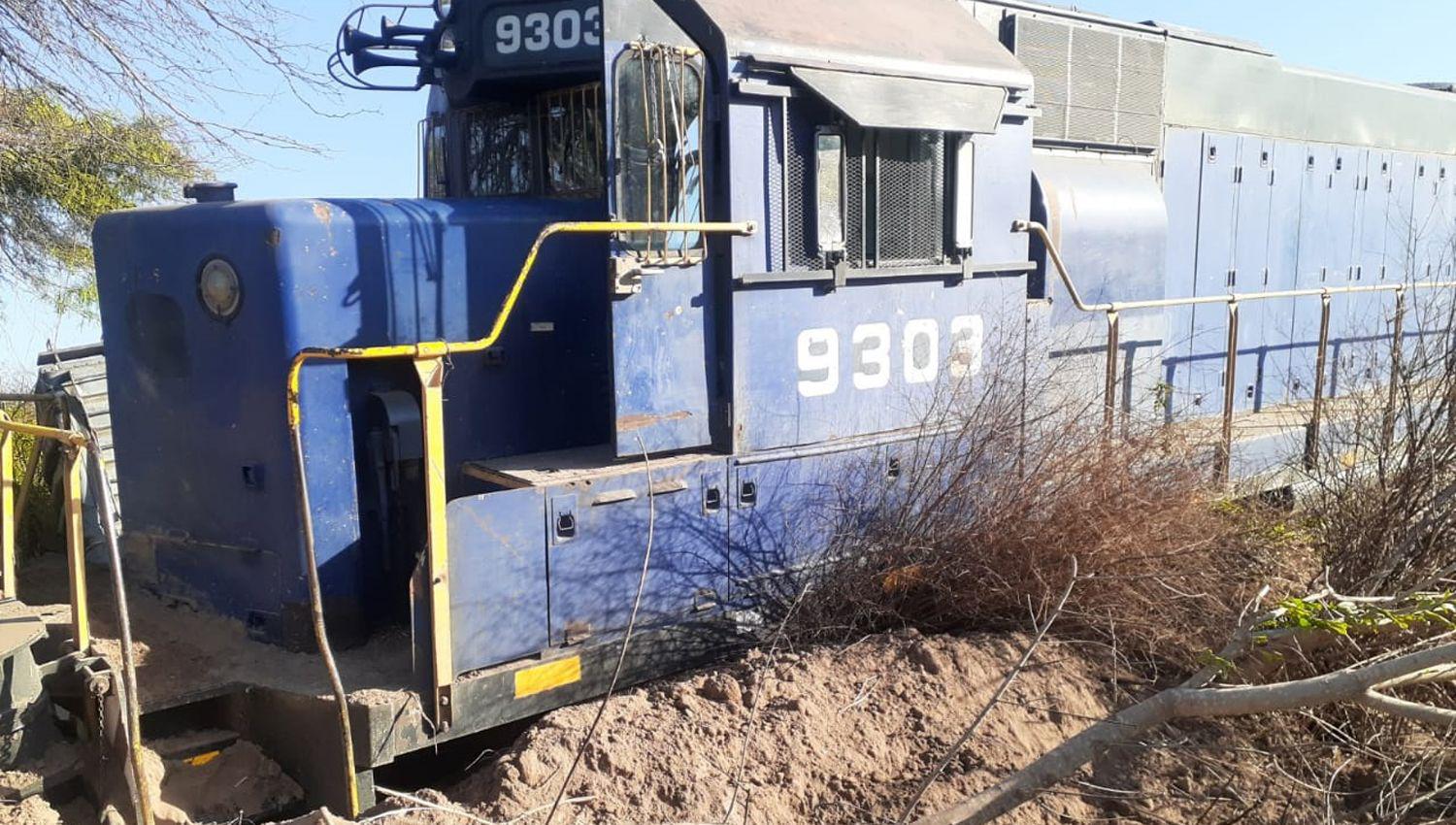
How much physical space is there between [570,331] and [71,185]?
8.47 metres

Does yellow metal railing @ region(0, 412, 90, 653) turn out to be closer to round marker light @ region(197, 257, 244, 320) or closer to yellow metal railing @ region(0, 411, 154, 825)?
yellow metal railing @ region(0, 411, 154, 825)

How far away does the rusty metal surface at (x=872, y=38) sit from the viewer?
4707 millimetres

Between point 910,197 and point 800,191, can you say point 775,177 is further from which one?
point 910,197

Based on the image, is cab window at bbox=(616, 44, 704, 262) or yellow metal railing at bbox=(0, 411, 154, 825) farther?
cab window at bbox=(616, 44, 704, 262)

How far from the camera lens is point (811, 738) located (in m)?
4.18

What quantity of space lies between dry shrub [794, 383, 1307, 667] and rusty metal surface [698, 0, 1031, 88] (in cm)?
154

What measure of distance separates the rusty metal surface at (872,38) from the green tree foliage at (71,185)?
559 centimetres

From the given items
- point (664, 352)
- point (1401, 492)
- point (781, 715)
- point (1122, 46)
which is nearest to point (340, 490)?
point (664, 352)

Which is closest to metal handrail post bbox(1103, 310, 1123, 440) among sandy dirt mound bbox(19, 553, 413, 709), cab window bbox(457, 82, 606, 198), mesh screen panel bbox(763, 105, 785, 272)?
mesh screen panel bbox(763, 105, 785, 272)

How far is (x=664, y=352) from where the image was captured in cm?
463

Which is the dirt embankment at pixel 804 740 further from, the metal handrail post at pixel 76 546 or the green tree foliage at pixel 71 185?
the green tree foliage at pixel 71 185

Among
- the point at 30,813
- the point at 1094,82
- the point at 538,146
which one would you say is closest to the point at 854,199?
the point at 538,146

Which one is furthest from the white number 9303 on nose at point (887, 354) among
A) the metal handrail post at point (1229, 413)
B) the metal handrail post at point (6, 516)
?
the metal handrail post at point (6, 516)

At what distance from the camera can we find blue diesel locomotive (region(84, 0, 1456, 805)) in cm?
426
